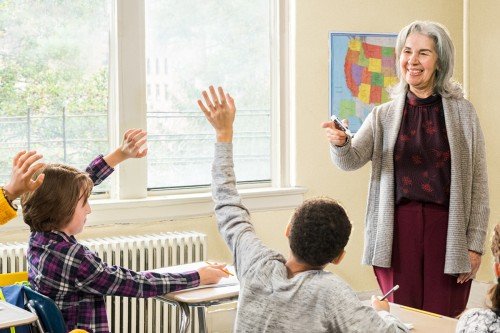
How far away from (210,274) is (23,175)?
81 cm

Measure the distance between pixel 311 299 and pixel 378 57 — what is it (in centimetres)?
355

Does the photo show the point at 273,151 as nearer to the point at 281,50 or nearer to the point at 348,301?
the point at 281,50

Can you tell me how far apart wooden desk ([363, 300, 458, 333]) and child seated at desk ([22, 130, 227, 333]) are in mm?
778

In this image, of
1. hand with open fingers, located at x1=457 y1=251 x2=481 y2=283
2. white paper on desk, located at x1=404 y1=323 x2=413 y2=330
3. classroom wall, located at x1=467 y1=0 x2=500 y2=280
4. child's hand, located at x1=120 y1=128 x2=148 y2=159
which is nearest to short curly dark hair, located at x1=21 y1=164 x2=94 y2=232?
child's hand, located at x1=120 y1=128 x2=148 y2=159

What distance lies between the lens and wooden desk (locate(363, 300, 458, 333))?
7.75 ft

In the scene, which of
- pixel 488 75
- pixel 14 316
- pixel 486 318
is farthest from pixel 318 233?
pixel 488 75

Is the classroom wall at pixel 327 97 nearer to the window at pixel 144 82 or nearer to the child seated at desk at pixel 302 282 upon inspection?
the window at pixel 144 82

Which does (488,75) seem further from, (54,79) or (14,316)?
(14,316)

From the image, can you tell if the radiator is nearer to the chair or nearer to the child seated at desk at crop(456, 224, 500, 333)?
the chair

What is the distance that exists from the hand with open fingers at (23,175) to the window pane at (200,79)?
2215mm

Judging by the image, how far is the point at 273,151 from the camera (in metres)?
5.14

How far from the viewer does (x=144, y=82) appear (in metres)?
4.55

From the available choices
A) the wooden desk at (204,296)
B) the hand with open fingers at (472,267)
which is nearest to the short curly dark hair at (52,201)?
the wooden desk at (204,296)

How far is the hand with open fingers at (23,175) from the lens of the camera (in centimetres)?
243
